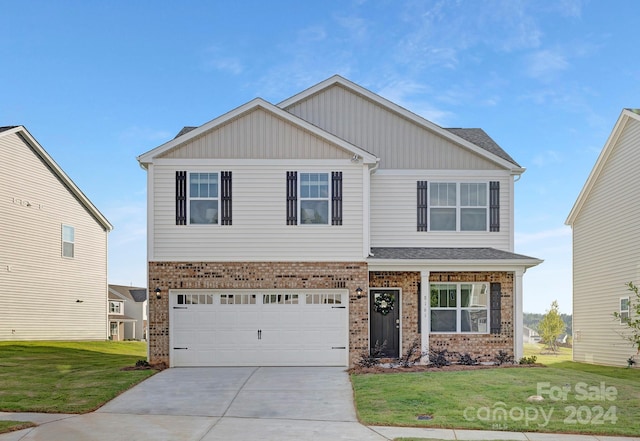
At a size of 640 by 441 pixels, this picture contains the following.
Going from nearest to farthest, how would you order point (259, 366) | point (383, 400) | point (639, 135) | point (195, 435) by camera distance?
point (195, 435), point (383, 400), point (259, 366), point (639, 135)

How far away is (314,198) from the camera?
18.4 metres

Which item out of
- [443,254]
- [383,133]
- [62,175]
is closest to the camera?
[443,254]

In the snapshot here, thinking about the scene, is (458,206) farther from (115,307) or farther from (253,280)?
(115,307)

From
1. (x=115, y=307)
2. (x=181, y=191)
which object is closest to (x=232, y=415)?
(x=181, y=191)

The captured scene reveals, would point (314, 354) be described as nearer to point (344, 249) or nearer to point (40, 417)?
point (344, 249)

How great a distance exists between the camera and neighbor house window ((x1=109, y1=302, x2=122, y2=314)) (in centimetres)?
5143

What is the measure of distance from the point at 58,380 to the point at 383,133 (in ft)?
37.4

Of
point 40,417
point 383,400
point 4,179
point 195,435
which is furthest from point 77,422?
point 4,179

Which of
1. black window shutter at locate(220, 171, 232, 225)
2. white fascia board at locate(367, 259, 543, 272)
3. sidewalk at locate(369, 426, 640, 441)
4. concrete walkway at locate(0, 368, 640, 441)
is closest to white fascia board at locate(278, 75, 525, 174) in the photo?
white fascia board at locate(367, 259, 543, 272)

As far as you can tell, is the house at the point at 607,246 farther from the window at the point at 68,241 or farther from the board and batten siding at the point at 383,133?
the window at the point at 68,241

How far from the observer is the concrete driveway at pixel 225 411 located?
1087cm

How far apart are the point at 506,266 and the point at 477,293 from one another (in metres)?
1.23

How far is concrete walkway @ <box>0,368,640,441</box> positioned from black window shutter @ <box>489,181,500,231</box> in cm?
651

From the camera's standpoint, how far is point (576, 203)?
26.4 m
